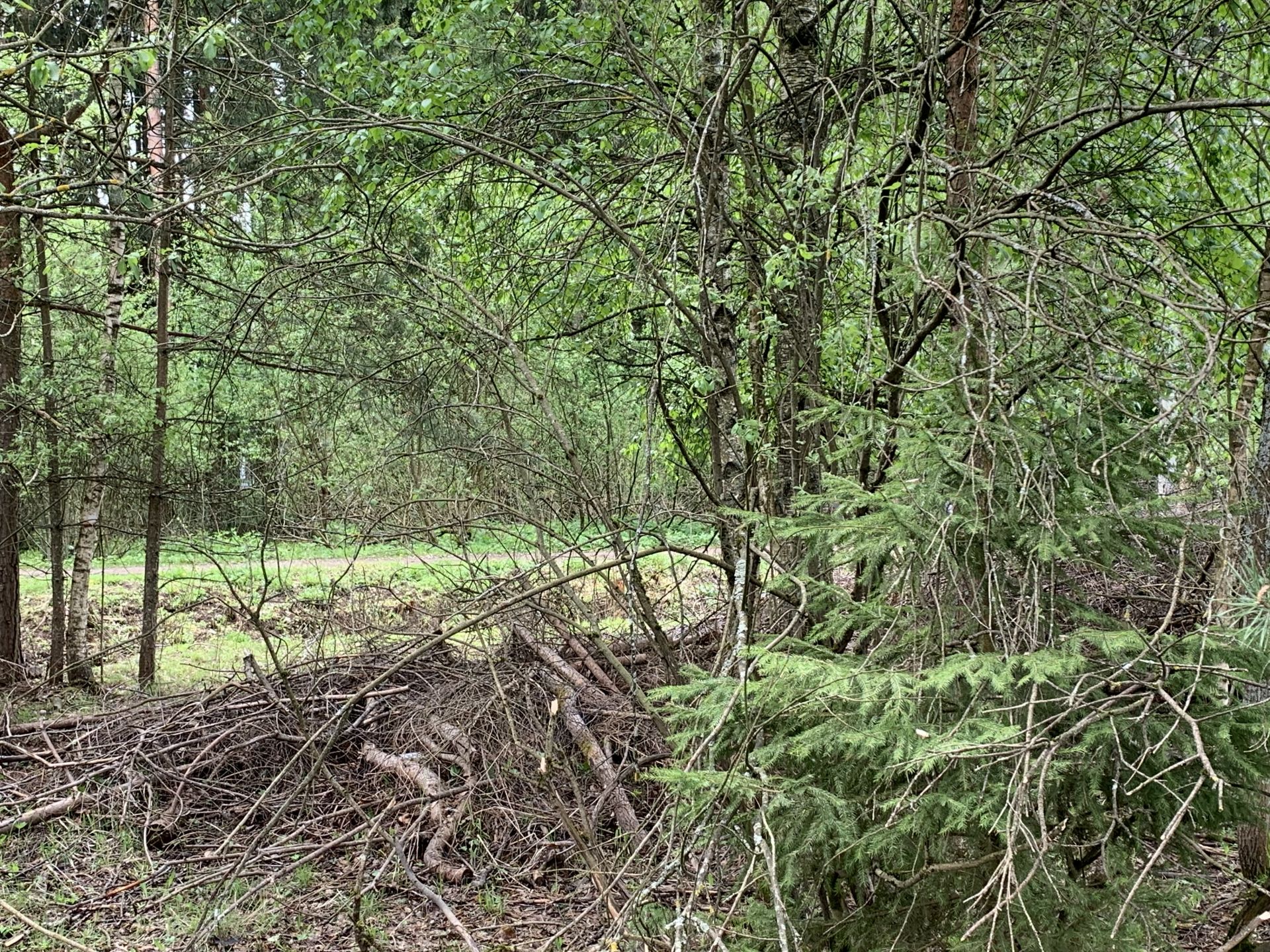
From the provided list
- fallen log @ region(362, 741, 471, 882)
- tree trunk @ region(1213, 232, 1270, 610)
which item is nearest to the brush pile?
fallen log @ region(362, 741, 471, 882)

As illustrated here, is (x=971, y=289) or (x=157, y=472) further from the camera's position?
(x=157, y=472)

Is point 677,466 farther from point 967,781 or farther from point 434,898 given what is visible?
point 967,781

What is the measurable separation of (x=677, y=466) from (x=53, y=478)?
5306 millimetres

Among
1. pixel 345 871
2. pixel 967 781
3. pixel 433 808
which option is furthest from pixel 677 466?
pixel 967 781

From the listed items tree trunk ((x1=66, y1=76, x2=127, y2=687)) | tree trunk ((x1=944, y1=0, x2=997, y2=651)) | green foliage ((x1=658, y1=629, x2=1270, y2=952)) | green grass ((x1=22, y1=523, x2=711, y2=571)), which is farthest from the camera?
tree trunk ((x1=66, y1=76, x2=127, y2=687))

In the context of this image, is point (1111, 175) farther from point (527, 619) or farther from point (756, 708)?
point (527, 619)

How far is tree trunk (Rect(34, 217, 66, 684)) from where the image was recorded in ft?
25.2

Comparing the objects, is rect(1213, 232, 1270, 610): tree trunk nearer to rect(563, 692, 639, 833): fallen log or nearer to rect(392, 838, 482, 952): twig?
rect(563, 692, 639, 833): fallen log

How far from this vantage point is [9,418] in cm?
764

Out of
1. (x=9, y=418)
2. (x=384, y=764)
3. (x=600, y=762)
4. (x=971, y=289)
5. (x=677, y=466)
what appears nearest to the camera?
(x=971, y=289)

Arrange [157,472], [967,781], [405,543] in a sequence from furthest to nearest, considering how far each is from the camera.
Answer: [157,472]
[405,543]
[967,781]

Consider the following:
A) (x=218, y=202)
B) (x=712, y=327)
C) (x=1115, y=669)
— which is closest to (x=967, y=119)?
(x=712, y=327)

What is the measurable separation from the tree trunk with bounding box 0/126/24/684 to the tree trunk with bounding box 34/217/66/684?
20cm

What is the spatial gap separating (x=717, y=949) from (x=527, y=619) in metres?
4.47
